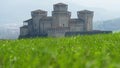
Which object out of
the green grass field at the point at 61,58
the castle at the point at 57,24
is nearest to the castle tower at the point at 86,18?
the castle at the point at 57,24

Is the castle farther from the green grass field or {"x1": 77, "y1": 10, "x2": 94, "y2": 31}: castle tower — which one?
the green grass field

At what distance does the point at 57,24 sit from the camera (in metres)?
147

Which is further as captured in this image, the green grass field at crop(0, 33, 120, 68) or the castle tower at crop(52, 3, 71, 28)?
the castle tower at crop(52, 3, 71, 28)

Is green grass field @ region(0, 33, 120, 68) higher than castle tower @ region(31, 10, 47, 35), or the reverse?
green grass field @ region(0, 33, 120, 68)

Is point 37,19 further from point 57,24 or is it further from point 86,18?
point 86,18

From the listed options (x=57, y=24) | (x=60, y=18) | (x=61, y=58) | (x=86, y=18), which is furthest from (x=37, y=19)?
(x=61, y=58)

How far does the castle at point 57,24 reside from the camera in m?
146

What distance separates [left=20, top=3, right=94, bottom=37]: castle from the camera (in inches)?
5733

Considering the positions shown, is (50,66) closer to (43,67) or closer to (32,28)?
(43,67)

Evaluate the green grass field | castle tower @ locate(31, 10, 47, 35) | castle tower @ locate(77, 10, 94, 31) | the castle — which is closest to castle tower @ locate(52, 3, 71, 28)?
the castle

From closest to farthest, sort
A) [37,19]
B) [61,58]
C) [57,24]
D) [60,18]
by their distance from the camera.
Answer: [61,58], [60,18], [57,24], [37,19]

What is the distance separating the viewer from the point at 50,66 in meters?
2.44

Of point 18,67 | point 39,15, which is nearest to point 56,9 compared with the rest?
point 39,15

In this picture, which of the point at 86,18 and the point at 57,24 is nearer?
the point at 57,24
